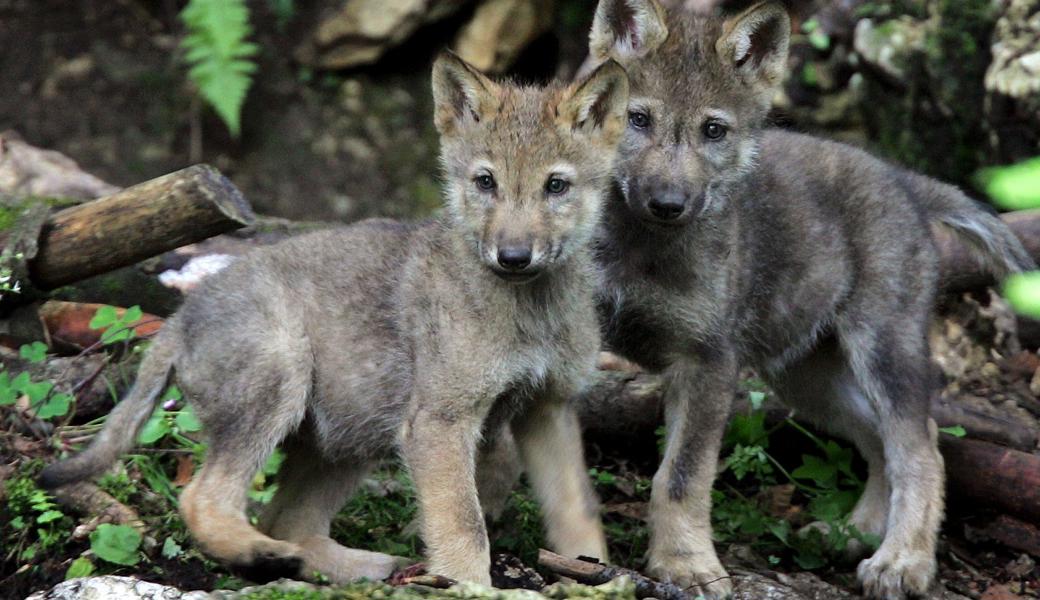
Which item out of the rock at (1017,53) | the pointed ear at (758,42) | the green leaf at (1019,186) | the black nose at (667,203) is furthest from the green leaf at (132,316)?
the rock at (1017,53)

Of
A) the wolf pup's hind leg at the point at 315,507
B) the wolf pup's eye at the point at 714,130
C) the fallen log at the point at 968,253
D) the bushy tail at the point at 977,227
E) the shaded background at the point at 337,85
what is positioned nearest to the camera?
the wolf pup's hind leg at the point at 315,507

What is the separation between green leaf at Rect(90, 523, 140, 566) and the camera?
4.37 meters

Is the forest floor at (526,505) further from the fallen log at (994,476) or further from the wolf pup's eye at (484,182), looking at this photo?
the wolf pup's eye at (484,182)

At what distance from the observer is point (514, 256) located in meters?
4.04

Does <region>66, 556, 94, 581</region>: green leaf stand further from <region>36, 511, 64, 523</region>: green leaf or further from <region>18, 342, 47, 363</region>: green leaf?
<region>18, 342, 47, 363</region>: green leaf

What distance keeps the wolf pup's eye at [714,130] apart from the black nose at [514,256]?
1399 millimetres

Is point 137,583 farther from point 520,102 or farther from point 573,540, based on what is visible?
point 520,102

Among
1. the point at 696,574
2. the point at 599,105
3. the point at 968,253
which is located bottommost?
the point at 696,574

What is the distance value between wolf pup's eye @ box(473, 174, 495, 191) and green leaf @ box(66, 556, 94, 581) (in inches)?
77.0

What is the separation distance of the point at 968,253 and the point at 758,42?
208 centimetres

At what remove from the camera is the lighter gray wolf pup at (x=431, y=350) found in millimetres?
4199

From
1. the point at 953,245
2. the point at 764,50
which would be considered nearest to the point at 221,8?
the point at 764,50

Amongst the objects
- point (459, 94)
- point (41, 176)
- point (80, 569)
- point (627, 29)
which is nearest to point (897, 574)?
point (627, 29)

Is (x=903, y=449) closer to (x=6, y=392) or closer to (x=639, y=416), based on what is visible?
(x=639, y=416)
